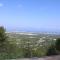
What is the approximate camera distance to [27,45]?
9.60m

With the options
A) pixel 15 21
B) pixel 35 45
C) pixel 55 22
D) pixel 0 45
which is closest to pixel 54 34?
pixel 55 22

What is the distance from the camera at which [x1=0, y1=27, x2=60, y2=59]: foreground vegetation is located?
870 cm

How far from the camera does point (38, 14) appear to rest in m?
10.5

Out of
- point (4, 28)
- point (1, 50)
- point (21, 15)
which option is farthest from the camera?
point (21, 15)

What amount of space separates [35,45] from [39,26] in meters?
1.37

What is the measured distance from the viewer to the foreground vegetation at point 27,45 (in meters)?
8.70

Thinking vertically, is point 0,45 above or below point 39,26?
below

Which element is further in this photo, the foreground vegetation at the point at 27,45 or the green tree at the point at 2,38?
the green tree at the point at 2,38

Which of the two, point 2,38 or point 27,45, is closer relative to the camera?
point 2,38

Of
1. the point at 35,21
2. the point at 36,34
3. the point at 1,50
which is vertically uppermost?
the point at 35,21

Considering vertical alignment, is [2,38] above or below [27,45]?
above

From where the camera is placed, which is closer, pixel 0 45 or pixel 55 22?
pixel 0 45

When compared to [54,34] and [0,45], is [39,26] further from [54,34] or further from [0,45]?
[0,45]

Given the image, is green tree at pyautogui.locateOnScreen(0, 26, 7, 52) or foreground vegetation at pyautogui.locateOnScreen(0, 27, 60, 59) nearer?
foreground vegetation at pyautogui.locateOnScreen(0, 27, 60, 59)
